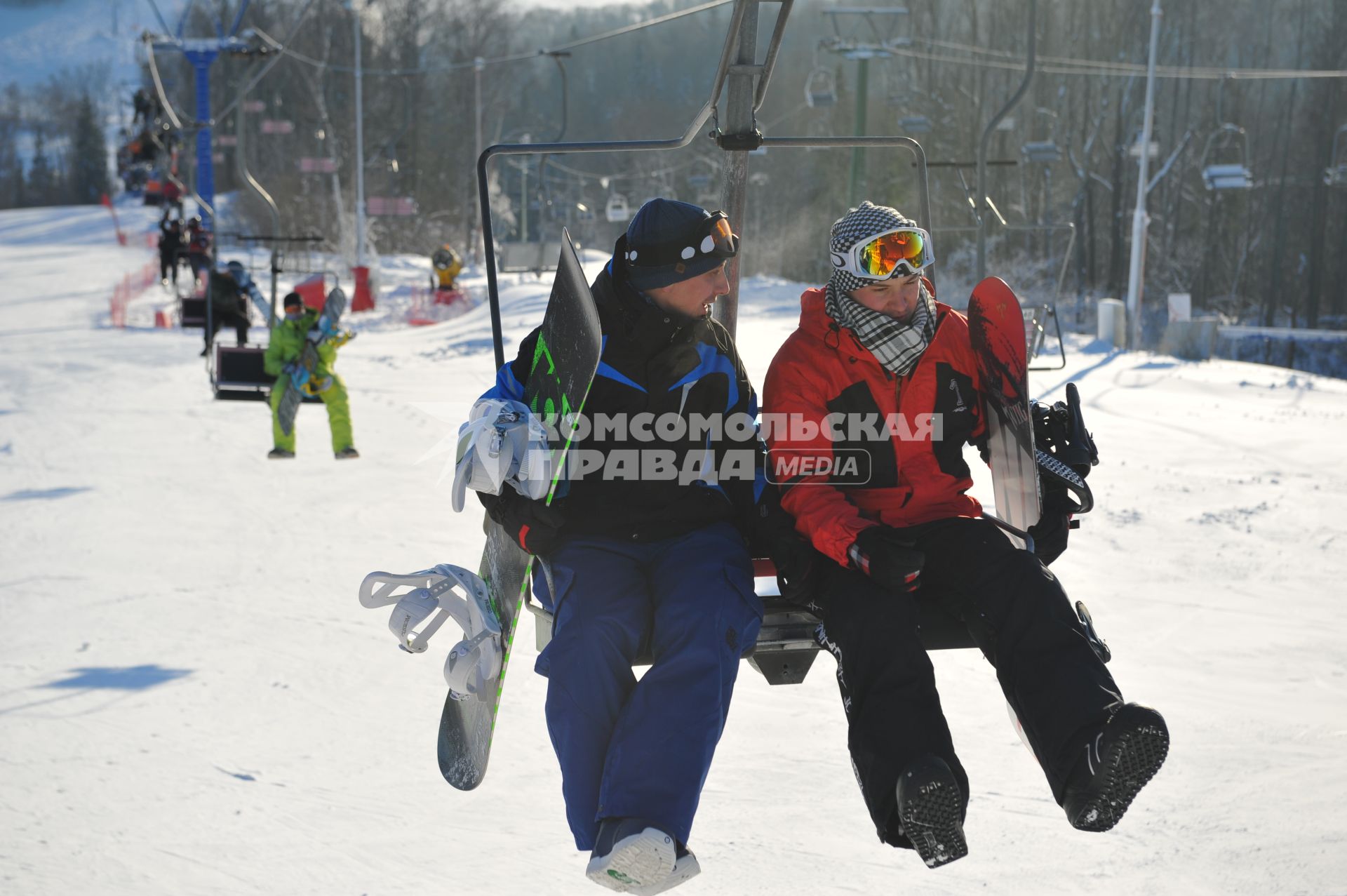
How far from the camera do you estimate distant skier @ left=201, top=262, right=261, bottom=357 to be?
431 inches

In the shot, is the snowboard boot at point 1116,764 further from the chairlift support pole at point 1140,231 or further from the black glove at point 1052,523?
the chairlift support pole at point 1140,231

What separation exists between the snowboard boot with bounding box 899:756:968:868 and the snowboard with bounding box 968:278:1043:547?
2.47ft

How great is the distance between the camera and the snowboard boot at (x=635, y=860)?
2143 millimetres

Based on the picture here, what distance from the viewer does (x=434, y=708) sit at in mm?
6250

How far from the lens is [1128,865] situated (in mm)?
4805

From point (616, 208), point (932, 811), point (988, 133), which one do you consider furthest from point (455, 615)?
point (616, 208)

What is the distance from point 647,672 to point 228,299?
32.6 feet

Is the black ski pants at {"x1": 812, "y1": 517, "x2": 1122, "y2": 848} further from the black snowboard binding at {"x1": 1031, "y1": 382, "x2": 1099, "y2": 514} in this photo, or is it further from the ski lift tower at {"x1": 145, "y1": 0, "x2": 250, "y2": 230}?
the ski lift tower at {"x1": 145, "y1": 0, "x2": 250, "y2": 230}

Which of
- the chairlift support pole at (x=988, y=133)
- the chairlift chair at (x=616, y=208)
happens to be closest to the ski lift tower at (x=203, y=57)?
the chairlift chair at (x=616, y=208)

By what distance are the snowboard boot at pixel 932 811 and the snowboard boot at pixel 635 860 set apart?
45 centimetres

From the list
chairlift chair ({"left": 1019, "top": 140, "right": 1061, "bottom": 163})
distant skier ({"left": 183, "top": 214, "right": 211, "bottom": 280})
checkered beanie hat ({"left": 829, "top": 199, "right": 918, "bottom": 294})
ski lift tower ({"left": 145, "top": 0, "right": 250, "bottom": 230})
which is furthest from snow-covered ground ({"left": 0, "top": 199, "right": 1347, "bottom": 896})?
chairlift chair ({"left": 1019, "top": 140, "right": 1061, "bottom": 163})

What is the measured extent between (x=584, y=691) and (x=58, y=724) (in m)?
4.63

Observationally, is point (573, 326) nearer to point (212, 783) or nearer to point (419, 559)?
point (212, 783)

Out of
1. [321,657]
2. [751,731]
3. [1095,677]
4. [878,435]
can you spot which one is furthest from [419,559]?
[1095,677]
